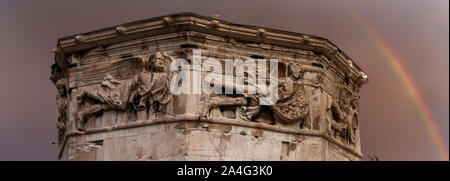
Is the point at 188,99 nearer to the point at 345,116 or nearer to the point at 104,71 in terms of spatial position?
the point at 104,71

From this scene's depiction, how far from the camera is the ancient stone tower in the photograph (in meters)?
18.2

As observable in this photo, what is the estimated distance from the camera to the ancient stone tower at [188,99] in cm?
1816

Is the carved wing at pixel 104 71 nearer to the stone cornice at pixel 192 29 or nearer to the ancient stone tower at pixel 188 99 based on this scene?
the ancient stone tower at pixel 188 99

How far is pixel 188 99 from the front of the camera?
1819 cm

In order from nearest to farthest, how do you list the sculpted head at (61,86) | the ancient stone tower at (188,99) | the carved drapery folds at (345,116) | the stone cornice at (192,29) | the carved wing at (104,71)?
the ancient stone tower at (188,99), the stone cornice at (192,29), the carved wing at (104,71), the carved drapery folds at (345,116), the sculpted head at (61,86)

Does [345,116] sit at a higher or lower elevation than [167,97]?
higher

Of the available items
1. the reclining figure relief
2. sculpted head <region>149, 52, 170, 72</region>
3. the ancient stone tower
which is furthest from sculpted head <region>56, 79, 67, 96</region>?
sculpted head <region>149, 52, 170, 72</region>

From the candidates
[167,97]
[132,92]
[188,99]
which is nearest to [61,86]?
[132,92]

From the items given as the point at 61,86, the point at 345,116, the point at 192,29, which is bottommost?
the point at 345,116

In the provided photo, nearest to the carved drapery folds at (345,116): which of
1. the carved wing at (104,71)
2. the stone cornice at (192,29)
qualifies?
the stone cornice at (192,29)

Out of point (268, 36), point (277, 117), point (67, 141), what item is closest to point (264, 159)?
point (277, 117)

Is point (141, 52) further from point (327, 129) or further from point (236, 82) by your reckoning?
point (327, 129)

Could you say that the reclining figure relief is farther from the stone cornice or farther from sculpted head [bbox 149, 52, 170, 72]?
the stone cornice

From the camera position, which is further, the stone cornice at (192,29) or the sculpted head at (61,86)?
the sculpted head at (61,86)
